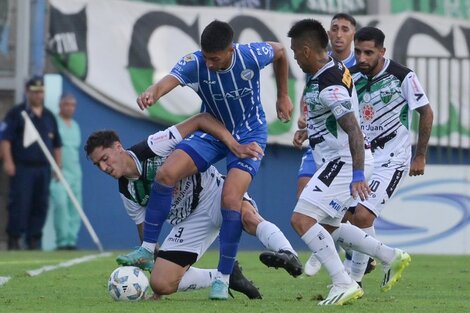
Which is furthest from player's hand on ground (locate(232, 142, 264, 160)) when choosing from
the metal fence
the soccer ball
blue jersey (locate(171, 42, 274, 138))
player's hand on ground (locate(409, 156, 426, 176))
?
the metal fence

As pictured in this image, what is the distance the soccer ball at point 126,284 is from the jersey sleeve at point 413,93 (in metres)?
3.08

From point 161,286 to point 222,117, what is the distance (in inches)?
53.1

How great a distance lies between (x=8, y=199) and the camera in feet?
63.4

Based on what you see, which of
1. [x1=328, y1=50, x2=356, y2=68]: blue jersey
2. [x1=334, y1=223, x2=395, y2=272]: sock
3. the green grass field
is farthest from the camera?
[x1=328, y1=50, x2=356, y2=68]: blue jersey

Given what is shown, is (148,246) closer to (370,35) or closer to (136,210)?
(136,210)

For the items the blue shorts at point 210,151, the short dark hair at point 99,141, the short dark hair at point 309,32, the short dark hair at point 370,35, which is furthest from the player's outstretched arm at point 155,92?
the short dark hair at point 370,35

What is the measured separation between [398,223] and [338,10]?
4.26 m

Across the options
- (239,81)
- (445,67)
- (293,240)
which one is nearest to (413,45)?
(445,67)

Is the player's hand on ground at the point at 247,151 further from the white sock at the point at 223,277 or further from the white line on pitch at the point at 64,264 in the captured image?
the white line on pitch at the point at 64,264

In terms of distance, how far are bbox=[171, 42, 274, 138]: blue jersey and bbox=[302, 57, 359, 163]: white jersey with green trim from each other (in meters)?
0.53

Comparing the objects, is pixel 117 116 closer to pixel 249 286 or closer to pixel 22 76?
pixel 22 76

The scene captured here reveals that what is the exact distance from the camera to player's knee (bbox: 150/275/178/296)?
9.46 metres

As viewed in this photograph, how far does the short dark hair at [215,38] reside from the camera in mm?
9312

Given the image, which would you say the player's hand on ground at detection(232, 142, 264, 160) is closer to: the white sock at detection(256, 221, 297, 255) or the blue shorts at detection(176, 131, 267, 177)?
the blue shorts at detection(176, 131, 267, 177)
